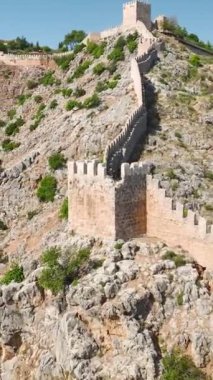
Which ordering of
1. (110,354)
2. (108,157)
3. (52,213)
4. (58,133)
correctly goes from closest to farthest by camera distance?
(110,354)
(108,157)
(52,213)
(58,133)

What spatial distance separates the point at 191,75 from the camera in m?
39.6

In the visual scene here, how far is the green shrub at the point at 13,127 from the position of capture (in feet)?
139

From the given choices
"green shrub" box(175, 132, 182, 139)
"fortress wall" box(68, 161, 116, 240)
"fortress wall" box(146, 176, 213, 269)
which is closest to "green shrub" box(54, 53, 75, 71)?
"green shrub" box(175, 132, 182, 139)

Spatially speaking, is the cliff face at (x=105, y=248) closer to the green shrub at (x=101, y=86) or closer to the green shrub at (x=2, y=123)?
the green shrub at (x=101, y=86)

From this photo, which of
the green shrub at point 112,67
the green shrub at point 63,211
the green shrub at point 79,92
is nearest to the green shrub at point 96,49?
the green shrub at point 112,67

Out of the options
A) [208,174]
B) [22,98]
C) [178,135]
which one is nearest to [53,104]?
[22,98]

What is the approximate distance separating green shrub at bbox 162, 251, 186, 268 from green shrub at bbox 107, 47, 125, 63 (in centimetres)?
2173

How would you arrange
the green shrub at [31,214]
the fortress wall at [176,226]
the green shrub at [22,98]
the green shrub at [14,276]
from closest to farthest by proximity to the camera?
the fortress wall at [176,226] < the green shrub at [14,276] < the green shrub at [31,214] < the green shrub at [22,98]

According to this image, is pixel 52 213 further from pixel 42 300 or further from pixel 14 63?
pixel 14 63

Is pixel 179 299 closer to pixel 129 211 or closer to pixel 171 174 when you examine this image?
pixel 129 211

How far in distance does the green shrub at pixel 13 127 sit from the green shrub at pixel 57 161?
8.82 metres

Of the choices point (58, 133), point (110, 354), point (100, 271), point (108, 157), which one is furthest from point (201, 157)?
point (110, 354)

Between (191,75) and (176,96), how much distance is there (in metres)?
3.65

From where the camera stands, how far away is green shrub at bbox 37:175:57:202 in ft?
108
